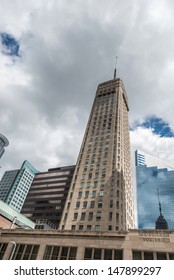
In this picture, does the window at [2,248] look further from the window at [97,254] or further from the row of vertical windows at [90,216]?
the row of vertical windows at [90,216]

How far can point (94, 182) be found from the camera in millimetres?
74188

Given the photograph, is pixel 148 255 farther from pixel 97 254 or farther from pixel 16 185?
pixel 16 185

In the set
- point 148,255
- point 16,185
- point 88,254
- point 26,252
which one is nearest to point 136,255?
point 148,255

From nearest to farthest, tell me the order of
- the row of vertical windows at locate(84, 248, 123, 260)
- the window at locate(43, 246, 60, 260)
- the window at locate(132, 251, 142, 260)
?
the window at locate(132, 251, 142, 260) → the row of vertical windows at locate(84, 248, 123, 260) → the window at locate(43, 246, 60, 260)

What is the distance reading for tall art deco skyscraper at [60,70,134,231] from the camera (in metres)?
63.3

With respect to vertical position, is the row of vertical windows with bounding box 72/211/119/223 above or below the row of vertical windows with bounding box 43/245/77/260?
above

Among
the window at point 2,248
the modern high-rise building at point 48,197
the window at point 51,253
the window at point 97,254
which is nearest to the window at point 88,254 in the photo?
the window at point 97,254

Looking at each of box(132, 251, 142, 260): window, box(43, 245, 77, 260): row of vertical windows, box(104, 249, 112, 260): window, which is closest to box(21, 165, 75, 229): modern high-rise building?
box(43, 245, 77, 260): row of vertical windows

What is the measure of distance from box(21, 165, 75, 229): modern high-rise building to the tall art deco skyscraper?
26.6 m

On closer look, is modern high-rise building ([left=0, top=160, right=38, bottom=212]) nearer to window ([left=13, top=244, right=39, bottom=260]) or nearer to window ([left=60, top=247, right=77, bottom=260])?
window ([left=13, top=244, right=39, bottom=260])

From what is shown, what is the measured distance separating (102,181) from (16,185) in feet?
371

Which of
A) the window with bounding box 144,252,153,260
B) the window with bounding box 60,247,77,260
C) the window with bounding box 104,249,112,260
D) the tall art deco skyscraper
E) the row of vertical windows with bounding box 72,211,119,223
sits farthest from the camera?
the tall art deco skyscraper

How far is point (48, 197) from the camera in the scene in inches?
4154
